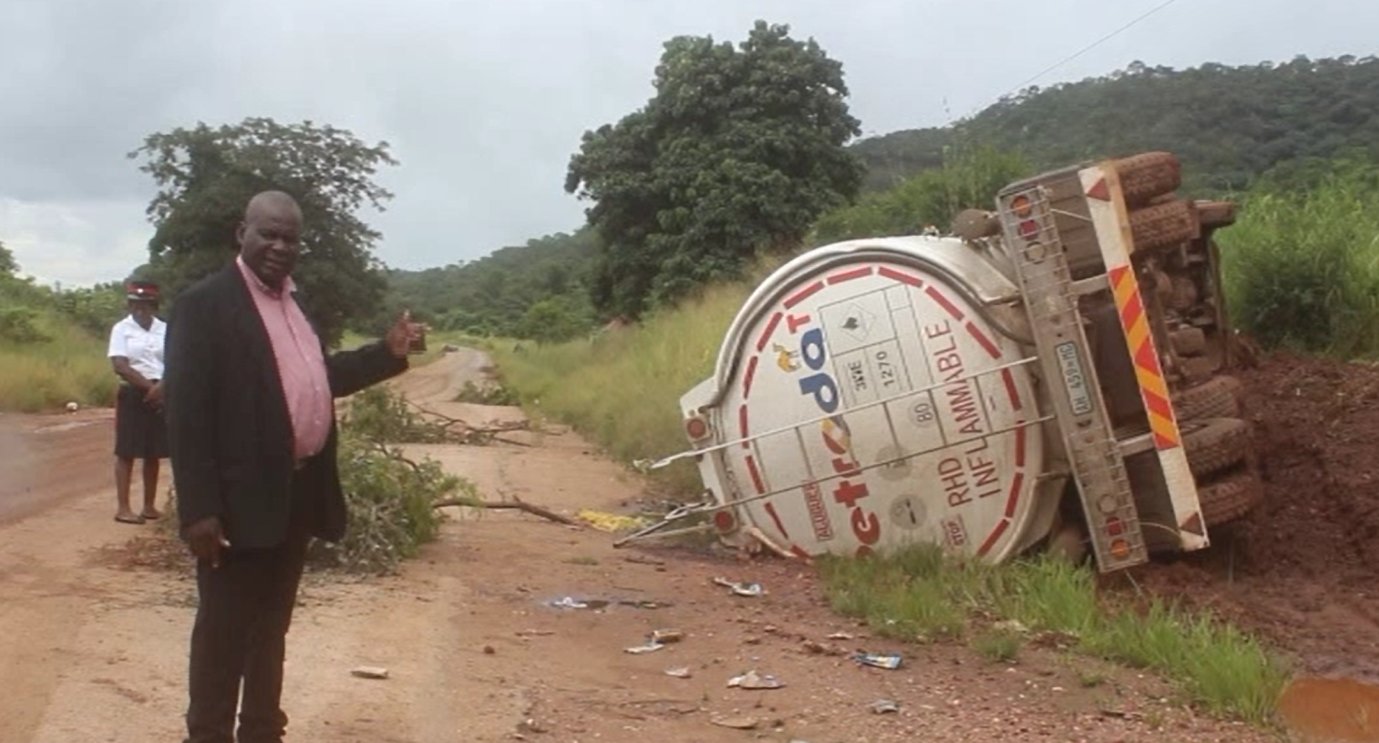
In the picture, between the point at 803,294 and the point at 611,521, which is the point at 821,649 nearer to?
the point at 803,294

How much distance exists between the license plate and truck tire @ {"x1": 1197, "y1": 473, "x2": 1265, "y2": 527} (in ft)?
2.27

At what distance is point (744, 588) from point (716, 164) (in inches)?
854

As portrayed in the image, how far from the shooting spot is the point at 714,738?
5.30 meters

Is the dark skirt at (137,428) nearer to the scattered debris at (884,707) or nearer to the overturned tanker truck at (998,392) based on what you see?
the overturned tanker truck at (998,392)

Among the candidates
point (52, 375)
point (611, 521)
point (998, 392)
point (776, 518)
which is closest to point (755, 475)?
point (776, 518)

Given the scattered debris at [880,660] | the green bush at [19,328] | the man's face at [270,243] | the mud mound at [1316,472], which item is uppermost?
the green bush at [19,328]

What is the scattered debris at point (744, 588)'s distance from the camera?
765 cm

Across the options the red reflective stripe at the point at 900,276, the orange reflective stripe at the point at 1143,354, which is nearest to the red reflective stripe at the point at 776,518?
the red reflective stripe at the point at 900,276

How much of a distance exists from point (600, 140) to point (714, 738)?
27110mm

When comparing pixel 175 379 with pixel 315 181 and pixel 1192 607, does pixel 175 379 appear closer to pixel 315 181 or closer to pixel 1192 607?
pixel 1192 607

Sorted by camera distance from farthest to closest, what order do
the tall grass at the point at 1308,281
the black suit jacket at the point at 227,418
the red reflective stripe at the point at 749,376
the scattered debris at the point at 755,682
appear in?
the tall grass at the point at 1308,281, the red reflective stripe at the point at 749,376, the scattered debris at the point at 755,682, the black suit jacket at the point at 227,418

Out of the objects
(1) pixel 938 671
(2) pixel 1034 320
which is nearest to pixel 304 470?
(1) pixel 938 671

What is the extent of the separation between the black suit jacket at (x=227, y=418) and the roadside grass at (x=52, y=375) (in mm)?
19488

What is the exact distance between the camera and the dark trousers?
4.22 m
